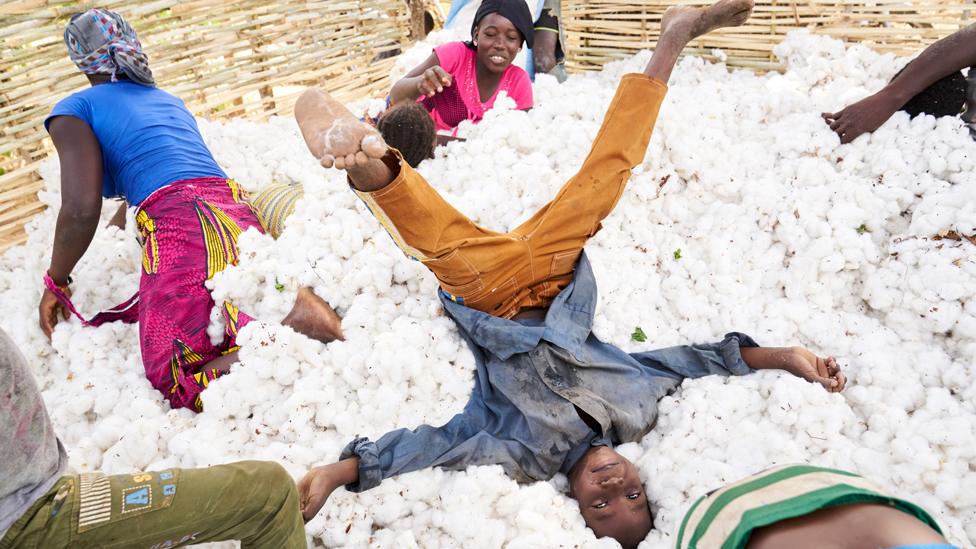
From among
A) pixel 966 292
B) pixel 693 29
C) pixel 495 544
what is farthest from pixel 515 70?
pixel 495 544

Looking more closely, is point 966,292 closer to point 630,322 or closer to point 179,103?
point 630,322

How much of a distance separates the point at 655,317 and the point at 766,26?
200 cm

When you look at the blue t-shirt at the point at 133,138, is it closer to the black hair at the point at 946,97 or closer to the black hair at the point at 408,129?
the black hair at the point at 408,129

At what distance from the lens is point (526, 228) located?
1.83 m

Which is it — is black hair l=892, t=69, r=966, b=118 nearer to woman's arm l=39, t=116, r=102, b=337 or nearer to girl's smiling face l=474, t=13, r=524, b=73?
girl's smiling face l=474, t=13, r=524, b=73

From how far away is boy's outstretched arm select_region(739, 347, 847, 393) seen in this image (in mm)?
1617

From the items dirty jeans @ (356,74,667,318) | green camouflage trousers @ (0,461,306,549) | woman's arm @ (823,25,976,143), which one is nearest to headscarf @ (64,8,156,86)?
dirty jeans @ (356,74,667,318)

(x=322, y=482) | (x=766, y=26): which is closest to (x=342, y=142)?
(x=322, y=482)

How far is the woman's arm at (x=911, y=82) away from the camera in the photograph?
6.92 feet

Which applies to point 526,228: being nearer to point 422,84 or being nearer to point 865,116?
point 422,84

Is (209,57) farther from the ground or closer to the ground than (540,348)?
farther from the ground

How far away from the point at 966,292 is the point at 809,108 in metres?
1.05

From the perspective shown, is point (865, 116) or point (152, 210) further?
point (865, 116)

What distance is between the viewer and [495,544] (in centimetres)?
140
